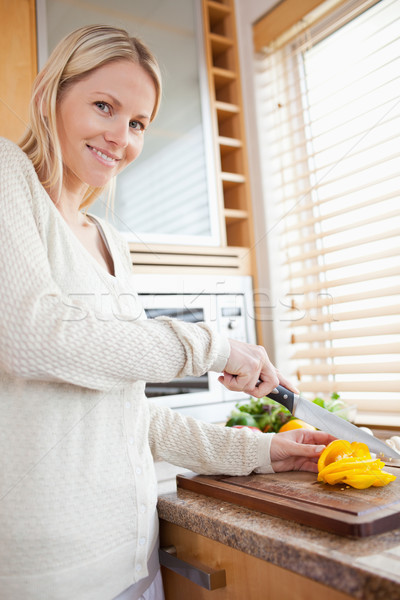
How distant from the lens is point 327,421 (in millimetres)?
856

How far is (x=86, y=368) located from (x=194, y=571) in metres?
0.33

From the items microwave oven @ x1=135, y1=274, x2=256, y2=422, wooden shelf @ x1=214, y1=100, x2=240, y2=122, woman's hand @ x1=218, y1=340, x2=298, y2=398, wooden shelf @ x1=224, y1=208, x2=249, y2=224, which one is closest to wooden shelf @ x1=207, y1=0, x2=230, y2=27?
wooden shelf @ x1=214, y1=100, x2=240, y2=122

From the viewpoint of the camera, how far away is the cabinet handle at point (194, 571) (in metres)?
0.67

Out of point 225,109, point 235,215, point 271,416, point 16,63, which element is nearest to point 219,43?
point 225,109

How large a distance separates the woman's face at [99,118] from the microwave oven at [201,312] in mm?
621

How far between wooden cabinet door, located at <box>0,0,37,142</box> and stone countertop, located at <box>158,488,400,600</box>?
1026 mm

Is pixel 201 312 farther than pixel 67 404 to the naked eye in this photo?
Yes

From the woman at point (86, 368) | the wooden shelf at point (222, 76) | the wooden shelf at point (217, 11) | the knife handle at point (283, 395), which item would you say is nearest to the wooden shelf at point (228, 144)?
the wooden shelf at point (222, 76)

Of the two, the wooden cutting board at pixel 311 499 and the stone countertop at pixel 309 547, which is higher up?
the wooden cutting board at pixel 311 499

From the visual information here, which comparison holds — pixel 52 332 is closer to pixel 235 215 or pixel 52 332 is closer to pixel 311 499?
pixel 311 499

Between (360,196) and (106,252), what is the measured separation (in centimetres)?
90

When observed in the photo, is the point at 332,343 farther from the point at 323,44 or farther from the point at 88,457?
the point at 88,457

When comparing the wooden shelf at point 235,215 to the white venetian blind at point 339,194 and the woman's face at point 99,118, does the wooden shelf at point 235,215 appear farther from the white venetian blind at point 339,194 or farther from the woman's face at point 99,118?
the woman's face at point 99,118

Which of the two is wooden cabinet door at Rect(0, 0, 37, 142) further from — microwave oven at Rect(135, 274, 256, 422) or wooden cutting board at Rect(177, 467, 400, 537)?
wooden cutting board at Rect(177, 467, 400, 537)
